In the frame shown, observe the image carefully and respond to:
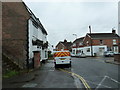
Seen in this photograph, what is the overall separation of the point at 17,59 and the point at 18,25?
11.7 feet

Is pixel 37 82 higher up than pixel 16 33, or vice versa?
pixel 16 33

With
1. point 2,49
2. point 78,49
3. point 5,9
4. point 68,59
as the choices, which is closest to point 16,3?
point 5,9

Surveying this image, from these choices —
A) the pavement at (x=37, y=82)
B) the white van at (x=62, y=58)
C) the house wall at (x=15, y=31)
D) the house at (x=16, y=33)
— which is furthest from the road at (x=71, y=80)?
the white van at (x=62, y=58)

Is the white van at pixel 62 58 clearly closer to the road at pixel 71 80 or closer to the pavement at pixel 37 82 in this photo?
the road at pixel 71 80

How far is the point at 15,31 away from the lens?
17.0m

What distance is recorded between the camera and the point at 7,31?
1695cm

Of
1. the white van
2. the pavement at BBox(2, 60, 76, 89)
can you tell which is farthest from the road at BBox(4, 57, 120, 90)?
the white van

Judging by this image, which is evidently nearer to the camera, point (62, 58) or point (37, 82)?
point (37, 82)

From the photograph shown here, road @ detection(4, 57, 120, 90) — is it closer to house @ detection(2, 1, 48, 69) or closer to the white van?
house @ detection(2, 1, 48, 69)

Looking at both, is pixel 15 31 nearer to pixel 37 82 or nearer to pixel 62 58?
Result: pixel 62 58

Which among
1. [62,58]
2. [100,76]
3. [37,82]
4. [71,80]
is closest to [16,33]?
[62,58]

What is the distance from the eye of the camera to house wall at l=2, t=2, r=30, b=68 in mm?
16547

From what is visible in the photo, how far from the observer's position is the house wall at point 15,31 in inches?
651

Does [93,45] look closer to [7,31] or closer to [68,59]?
[68,59]
